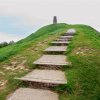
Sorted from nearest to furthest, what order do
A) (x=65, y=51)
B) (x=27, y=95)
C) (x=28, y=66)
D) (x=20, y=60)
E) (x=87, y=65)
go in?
(x=27, y=95)
(x=87, y=65)
(x=28, y=66)
(x=20, y=60)
(x=65, y=51)

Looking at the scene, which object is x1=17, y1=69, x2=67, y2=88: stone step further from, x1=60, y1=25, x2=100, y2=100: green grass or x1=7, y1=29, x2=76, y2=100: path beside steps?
x1=60, y1=25, x2=100, y2=100: green grass

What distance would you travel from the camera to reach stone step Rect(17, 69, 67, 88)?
613 cm

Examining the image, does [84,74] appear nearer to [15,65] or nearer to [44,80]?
[44,80]

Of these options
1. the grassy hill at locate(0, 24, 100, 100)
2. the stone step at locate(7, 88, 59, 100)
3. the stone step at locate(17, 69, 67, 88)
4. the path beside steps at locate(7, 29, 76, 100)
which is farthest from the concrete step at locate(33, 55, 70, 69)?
the stone step at locate(7, 88, 59, 100)

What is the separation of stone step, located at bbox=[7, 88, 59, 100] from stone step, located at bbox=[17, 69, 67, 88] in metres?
0.24

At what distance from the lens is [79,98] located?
571 cm

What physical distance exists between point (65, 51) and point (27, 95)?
411 centimetres

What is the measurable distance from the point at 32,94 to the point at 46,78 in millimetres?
887

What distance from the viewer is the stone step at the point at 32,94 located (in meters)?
5.50

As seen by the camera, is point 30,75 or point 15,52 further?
point 15,52

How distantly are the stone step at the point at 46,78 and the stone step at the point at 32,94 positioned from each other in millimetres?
236

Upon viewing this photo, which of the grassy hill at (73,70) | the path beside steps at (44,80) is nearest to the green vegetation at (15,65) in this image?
the grassy hill at (73,70)

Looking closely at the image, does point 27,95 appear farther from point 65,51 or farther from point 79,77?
point 65,51

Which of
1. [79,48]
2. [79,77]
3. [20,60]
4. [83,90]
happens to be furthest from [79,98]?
[79,48]
